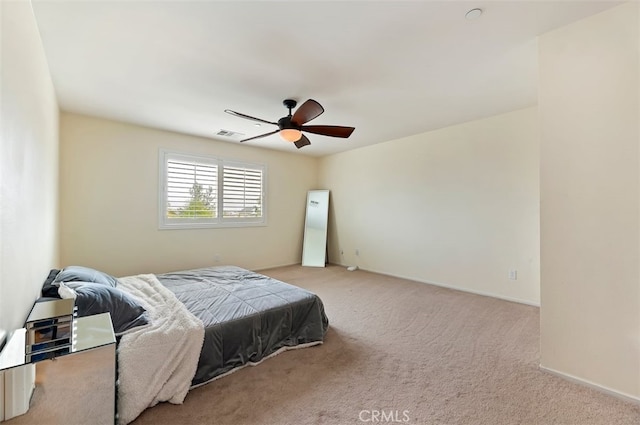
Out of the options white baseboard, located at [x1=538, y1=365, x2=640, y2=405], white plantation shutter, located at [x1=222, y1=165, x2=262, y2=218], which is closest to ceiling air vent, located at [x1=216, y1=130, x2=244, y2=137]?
white plantation shutter, located at [x1=222, y1=165, x2=262, y2=218]

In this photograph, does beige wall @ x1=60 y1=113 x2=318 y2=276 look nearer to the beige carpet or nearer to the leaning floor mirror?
the leaning floor mirror

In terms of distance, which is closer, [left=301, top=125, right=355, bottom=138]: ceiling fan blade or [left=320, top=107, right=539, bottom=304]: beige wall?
[left=301, top=125, right=355, bottom=138]: ceiling fan blade

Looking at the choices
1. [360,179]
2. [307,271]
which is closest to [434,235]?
[360,179]

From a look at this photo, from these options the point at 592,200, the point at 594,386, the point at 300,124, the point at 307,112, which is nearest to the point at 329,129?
the point at 300,124

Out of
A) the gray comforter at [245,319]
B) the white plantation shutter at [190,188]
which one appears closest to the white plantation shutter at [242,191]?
the white plantation shutter at [190,188]

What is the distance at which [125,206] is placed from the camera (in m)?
3.95

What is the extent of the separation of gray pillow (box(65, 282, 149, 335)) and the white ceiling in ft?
6.11

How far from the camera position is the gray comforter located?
1985mm

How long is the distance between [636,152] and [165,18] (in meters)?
3.20

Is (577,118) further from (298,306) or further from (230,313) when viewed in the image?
(230,313)

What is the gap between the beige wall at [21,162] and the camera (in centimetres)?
→ 127

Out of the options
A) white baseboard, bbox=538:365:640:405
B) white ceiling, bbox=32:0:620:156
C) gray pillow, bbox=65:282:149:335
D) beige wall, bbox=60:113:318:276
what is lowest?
white baseboard, bbox=538:365:640:405

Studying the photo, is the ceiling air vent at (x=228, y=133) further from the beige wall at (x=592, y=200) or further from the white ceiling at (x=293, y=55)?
the beige wall at (x=592, y=200)

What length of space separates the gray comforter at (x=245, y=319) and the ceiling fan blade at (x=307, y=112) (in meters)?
1.74
